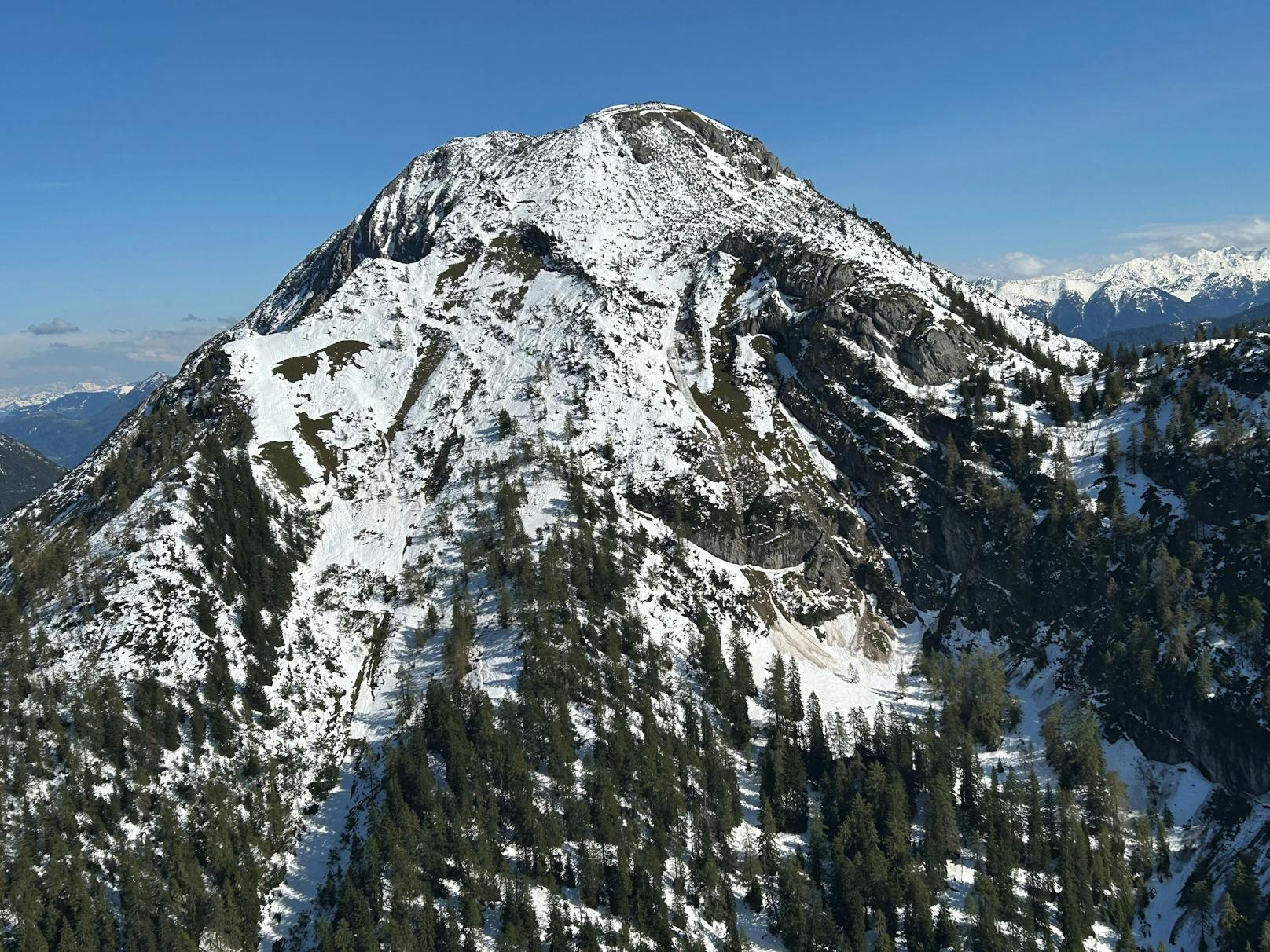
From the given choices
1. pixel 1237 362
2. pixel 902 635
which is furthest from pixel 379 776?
pixel 1237 362

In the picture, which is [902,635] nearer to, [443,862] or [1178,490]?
[1178,490]

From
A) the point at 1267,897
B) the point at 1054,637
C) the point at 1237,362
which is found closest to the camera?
the point at 1267,897

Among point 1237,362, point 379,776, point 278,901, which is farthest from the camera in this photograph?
point 1237,362

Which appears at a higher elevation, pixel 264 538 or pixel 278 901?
pixel 264 538

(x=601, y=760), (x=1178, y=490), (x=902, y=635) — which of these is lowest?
(x=601, y=760)

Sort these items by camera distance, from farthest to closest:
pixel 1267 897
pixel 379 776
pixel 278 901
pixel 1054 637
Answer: pixel 1054 637, pixel 379 776, pixel 278 901, pixel 1267 897

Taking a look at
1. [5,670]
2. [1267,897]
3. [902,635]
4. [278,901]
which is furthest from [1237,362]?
[5,670]

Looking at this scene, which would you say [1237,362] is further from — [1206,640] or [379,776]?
[379,776]

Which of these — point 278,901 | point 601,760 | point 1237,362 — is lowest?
point 278,901

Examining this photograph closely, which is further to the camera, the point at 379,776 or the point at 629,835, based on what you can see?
the point at 379,776
